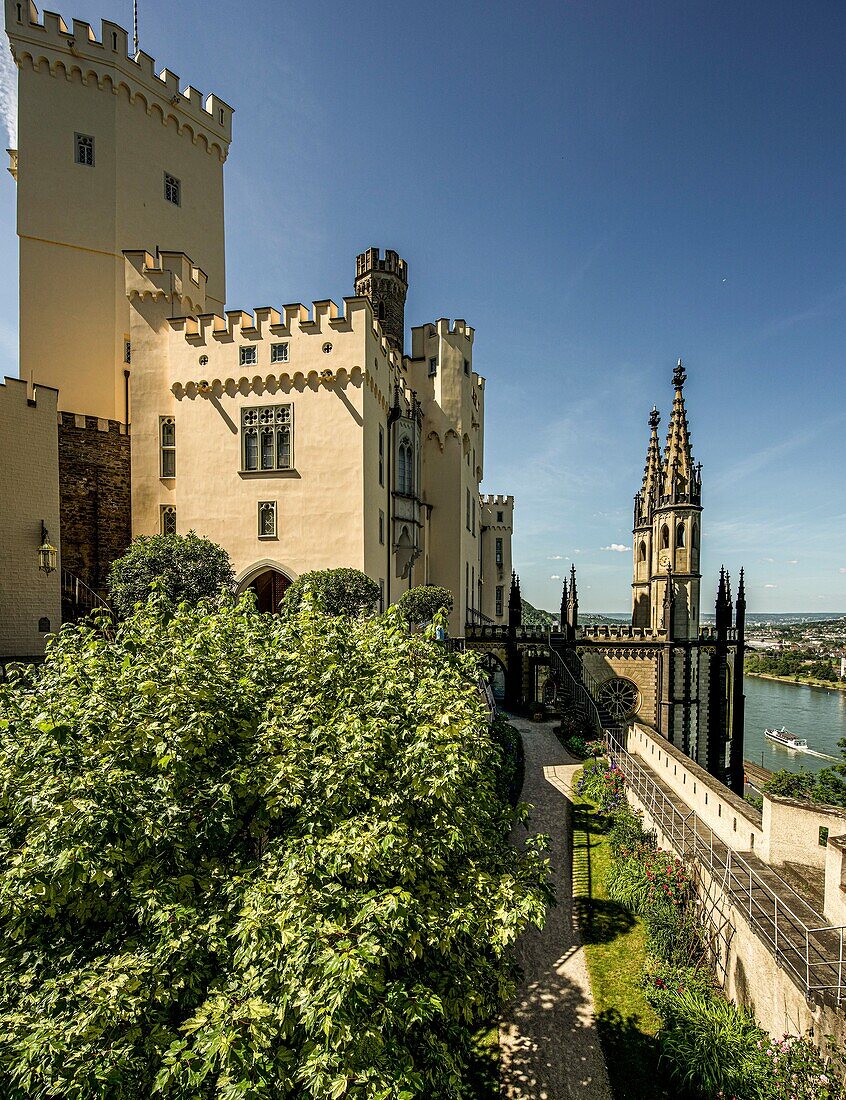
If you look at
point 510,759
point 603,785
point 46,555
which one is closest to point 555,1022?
point 510,759

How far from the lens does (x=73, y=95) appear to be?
2438 cm

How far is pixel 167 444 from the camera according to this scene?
950 inches

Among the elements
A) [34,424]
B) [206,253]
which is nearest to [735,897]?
[34,424]

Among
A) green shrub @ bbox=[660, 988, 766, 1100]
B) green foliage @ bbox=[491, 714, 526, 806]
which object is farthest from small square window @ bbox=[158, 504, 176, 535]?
green shrub @ bbox=[660, 988, 766, 1100]

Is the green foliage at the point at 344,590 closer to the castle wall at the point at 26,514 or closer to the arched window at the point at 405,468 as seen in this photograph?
the arched window at the point at 405,468

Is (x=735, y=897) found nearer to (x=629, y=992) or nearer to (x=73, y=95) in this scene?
(x=629, y=992)

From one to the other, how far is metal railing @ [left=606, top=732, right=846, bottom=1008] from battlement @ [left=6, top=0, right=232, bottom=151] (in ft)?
121

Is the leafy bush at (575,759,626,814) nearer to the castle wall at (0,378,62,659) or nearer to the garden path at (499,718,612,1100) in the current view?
the garden path at (499,718,612,1100)

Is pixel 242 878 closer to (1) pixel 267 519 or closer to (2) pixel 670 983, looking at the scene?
(2) pixel 670 983

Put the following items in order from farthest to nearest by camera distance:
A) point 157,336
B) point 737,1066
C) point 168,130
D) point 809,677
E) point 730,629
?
point 809,677, point 730,629, point 168,130, point 157,336, point 737,1066

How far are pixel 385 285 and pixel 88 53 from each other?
17713 millimetres

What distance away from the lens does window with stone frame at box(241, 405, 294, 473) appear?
75.1 ft

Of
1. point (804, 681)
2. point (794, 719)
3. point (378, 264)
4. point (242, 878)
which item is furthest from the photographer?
point (804, 681)

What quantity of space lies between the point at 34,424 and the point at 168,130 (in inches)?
684
